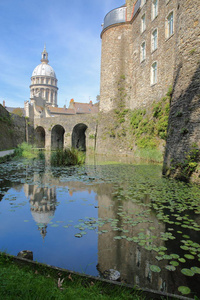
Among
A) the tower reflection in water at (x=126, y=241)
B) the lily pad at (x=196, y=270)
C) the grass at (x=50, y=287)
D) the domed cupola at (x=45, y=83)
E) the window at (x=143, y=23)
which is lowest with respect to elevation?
the tower reflection in water at (x=126, y=241)

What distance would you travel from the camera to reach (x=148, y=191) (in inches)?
202

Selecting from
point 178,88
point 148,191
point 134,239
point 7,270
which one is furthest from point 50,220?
point 178,88

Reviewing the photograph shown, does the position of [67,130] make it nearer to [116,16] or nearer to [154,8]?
[116,16]

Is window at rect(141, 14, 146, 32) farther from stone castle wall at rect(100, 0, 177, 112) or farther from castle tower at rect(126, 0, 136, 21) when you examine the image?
castle tower at rect(126, 0, 136, 21)

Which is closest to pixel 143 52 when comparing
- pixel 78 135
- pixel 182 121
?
pixel 182 121

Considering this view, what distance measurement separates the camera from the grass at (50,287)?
1545 mm

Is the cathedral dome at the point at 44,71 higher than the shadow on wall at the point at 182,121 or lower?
higher

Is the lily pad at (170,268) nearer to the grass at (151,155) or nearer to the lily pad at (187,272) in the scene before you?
the lily pad at (187,272)

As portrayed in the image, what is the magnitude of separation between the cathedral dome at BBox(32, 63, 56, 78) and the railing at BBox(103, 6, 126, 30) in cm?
7438

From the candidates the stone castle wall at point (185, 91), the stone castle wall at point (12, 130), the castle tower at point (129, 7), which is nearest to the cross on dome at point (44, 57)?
the stone castle wall at point (12, 130)

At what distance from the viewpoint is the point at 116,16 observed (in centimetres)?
1973

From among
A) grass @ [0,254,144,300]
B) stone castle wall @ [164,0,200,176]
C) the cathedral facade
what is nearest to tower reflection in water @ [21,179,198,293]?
grass @ [0,254,144,300]

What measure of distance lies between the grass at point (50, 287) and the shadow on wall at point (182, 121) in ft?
17.1

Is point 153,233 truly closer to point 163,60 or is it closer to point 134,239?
point 134,239
